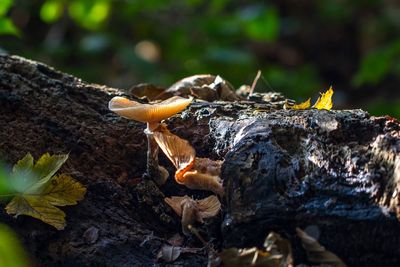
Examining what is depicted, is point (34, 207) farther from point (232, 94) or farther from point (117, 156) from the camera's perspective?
point (232, 94)

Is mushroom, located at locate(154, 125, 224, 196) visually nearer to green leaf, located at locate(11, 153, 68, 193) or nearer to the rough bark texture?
the rough bark texture

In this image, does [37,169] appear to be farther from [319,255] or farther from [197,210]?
[319,255]

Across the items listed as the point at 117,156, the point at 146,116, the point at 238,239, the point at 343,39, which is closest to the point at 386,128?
the point at 238,239

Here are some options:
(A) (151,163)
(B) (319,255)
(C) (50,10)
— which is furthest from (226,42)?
(B) (319,255)

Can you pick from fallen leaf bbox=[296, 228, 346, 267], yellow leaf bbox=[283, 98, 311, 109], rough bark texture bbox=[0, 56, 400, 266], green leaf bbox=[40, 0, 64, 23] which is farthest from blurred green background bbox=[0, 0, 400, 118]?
fallen leaf bbox=[296, 228, 346, 267]

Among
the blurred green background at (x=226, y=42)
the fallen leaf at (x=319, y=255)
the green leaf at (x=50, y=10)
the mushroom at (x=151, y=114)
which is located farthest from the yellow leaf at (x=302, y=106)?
the green leaf at (x=50, y=10)
